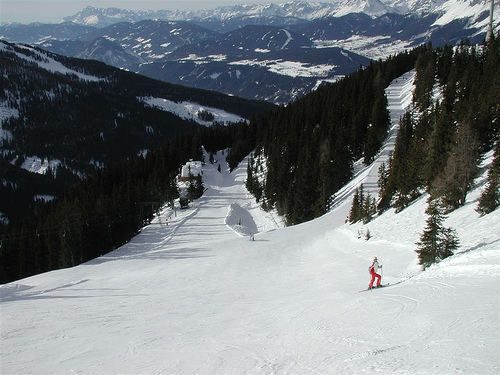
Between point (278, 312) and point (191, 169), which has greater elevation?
point (191, 169)

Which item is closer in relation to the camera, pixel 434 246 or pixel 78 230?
pixel 434 246

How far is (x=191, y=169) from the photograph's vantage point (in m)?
102

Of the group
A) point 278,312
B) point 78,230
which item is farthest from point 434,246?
point 78,230

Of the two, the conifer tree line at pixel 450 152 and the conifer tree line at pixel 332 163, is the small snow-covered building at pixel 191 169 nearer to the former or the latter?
the conifer tree line at pixel 332 163

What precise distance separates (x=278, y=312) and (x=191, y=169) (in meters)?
88.8

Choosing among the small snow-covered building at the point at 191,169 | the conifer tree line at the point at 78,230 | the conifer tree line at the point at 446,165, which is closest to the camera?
the conifer tree line at the point at 446,165

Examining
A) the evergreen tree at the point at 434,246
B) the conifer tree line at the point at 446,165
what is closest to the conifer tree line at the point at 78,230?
the conifer tree line at the point at 446,165

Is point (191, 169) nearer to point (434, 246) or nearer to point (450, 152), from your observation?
point (450, 152)

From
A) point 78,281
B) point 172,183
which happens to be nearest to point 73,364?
point 78,281

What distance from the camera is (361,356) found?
9664 millimetres

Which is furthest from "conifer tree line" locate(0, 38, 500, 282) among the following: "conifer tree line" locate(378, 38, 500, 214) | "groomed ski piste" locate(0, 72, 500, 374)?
"groomed ski piste" locate(0, 72, 500, 374)

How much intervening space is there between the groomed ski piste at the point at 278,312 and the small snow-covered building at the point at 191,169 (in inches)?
2600

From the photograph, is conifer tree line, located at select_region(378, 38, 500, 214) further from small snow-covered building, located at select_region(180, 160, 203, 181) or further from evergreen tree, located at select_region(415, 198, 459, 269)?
small snow-covered building, located at select_region(180, 160, 203, 181)

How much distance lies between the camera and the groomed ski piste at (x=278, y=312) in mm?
9992
